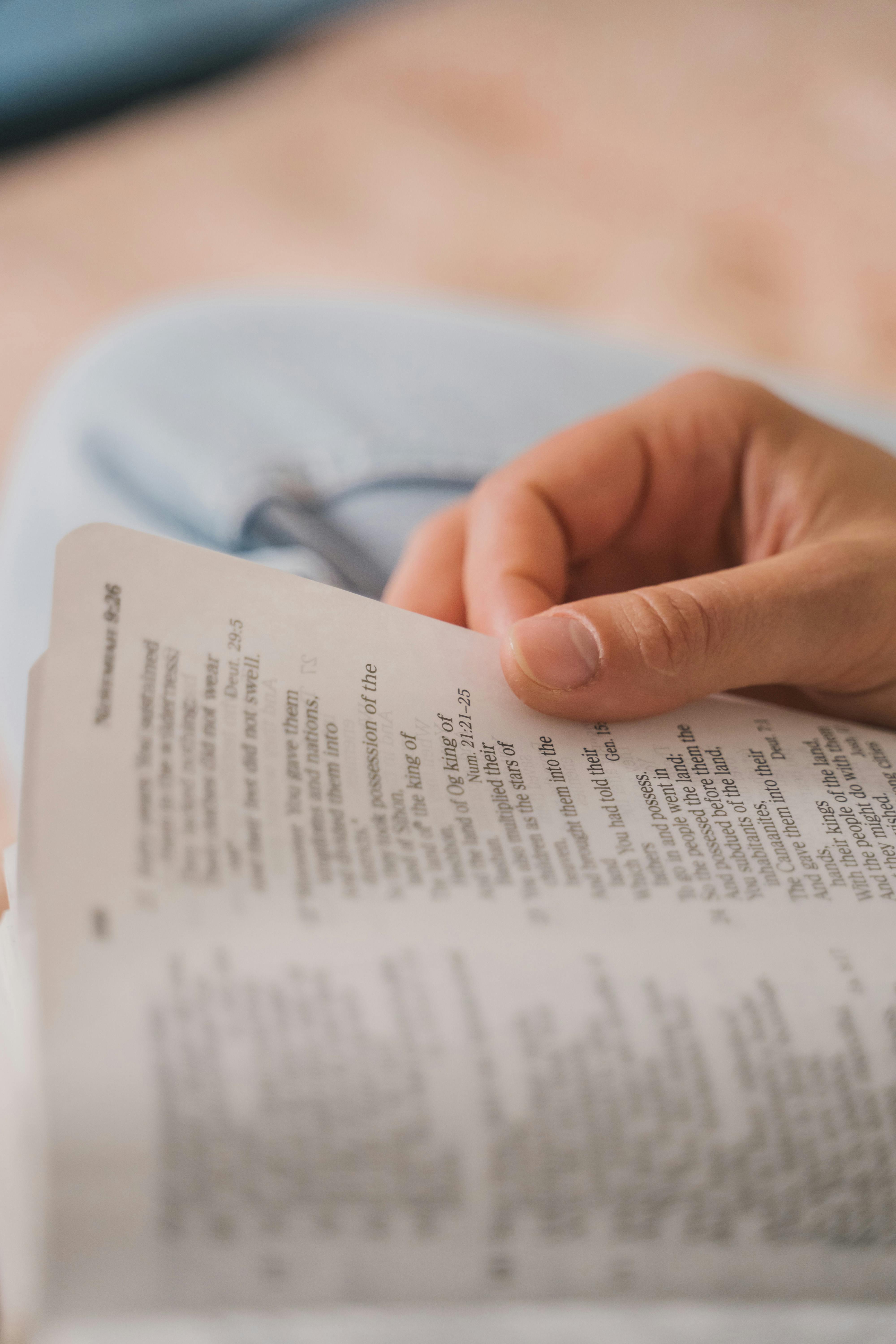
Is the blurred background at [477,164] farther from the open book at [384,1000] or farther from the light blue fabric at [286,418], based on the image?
the open book at [384,1000]

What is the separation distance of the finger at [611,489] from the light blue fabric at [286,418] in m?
0.10

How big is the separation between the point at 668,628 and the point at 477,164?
0.75 metres

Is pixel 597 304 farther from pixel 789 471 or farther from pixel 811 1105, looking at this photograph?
pixel 811 1105

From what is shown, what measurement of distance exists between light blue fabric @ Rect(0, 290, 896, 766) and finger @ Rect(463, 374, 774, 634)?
10cm

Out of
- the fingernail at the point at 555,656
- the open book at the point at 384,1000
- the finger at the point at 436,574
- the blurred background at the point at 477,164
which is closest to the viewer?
the open book at the point at 384,1000

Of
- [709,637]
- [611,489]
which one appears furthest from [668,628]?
[611,489]

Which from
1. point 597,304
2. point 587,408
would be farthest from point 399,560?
point 597,304

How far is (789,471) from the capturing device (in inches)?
17.8

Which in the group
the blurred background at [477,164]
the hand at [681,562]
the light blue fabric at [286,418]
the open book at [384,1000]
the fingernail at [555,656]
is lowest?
the open book at [384,1000]

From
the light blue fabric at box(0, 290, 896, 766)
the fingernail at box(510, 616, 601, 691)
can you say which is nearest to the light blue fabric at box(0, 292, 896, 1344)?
the light blue fabric at box(0, 290, 896, 766)

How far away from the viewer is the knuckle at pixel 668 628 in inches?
13.6

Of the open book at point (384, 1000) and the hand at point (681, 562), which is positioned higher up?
the hand at point (681, 562)

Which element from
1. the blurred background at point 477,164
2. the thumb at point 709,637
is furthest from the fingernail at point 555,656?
the blurred background at point 477,164

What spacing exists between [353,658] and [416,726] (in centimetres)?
3
